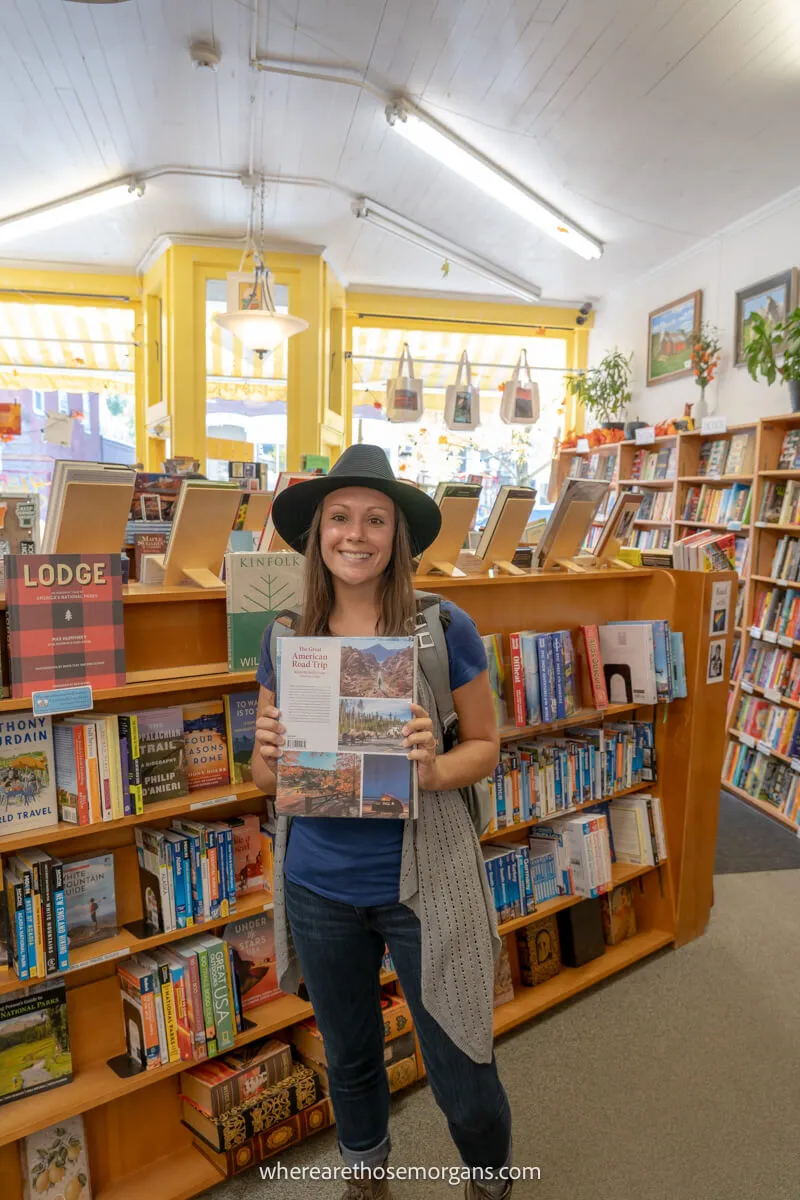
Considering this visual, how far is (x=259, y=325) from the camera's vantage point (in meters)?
4.93

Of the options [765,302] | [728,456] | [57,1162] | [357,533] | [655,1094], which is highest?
[765,302]

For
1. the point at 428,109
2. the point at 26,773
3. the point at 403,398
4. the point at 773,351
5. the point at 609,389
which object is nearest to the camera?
the point at 26,773

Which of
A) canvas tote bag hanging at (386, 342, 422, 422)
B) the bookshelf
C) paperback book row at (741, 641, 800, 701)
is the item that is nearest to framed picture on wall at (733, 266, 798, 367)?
the bookshelf

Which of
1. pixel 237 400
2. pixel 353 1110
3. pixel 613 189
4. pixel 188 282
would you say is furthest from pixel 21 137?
pixel 353 1110

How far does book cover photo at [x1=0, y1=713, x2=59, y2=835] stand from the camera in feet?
6.01

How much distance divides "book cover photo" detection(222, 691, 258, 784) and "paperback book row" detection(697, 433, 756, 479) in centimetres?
416

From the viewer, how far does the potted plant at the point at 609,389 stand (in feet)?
23.6

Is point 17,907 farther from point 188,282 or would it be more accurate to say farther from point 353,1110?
point 188,282

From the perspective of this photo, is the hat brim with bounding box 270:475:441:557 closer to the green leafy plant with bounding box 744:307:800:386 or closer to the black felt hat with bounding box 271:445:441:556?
the black felt hat with bounding box 271:445:441:556

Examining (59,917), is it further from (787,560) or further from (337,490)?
(787,560)

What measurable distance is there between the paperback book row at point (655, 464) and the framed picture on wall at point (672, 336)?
669 millimetres

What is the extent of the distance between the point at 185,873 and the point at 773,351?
15.8 feet

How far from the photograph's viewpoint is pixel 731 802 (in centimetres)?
508

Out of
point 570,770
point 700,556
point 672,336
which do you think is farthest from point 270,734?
point 672,336
